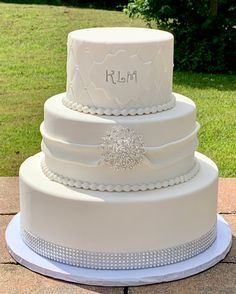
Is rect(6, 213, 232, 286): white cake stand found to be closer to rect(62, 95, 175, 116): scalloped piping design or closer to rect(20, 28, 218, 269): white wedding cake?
rect(20, 28, 218, 269): white wedding cake

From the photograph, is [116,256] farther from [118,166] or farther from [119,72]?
[119,72]

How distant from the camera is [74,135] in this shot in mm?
3908

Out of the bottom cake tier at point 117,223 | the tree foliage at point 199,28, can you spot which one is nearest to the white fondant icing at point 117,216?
the bottom cake tier at point 117,223

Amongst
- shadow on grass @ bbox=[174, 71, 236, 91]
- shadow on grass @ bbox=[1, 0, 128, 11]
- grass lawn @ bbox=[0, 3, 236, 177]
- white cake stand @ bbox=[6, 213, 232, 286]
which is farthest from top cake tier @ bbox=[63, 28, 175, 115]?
shadow on grass @ bbox=[1, 0, 128, 11]

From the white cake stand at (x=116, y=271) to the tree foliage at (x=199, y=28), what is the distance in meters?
5.90

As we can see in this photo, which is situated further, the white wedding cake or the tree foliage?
the tree foliage

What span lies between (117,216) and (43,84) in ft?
Answer: 18.1

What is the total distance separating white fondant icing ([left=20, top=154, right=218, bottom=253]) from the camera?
3840 millimetres

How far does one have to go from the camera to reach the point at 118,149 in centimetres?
377

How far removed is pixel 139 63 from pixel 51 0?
12861mm

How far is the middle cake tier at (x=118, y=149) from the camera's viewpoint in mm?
3807

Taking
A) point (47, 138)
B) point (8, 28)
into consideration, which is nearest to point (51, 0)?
point (8, 28)

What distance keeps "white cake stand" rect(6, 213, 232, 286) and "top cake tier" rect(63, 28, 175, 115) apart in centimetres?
96

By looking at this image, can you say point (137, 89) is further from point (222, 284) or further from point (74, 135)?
point (222, 284)
